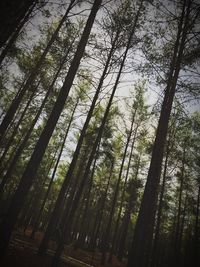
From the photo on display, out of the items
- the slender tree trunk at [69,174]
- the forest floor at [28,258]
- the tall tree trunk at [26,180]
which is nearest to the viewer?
the tall tree trunk at [26,180]

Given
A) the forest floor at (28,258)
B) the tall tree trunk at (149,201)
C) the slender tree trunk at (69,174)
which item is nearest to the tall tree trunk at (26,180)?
the forest floor at (28,258)

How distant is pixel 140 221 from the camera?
5.55m

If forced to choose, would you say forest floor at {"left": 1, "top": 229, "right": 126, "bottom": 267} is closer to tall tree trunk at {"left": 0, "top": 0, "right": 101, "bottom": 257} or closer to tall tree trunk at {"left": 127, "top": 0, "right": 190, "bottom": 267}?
tall tree trunk at {"left": 0, "top": 0, "right": 101, "bottom": 257}

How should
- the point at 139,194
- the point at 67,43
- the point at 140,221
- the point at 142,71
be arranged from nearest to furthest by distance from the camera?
the point at 140,221, the point at 142,71, the point at 67,43, the point at 139,194

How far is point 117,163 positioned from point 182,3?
572 inches

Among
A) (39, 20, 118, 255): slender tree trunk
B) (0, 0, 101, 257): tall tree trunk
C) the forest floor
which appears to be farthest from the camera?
(39, 20, 118, 255): slender tree trunk

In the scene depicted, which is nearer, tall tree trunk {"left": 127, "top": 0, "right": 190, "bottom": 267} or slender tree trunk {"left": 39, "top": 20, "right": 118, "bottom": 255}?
tall tree trunk {"left": 127, "top": 0, "right": 190, "bottom": 267}

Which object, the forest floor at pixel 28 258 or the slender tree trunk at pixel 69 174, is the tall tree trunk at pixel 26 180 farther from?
the slender tree trunk at pixel 69 174

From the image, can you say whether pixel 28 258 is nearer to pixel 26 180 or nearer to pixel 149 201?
pixel 26 180

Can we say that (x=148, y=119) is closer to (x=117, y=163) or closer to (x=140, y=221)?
(x=117, y=163)

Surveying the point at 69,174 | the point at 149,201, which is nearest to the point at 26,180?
the point at 149,201

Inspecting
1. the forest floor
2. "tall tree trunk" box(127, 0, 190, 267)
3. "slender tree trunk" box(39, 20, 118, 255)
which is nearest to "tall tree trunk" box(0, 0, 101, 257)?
the forest floor

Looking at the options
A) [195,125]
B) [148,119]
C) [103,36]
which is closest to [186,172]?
[195,125]

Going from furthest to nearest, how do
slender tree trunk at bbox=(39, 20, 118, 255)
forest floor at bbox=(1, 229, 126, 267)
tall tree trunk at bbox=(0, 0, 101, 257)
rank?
1. slender tree trunk at bbox=(39, 20, 118, 255)
2. forest floor at bbox=(1, 229, 126, 267)
3. tall tree trunk at bbox=(0, 0, 101, 257)
